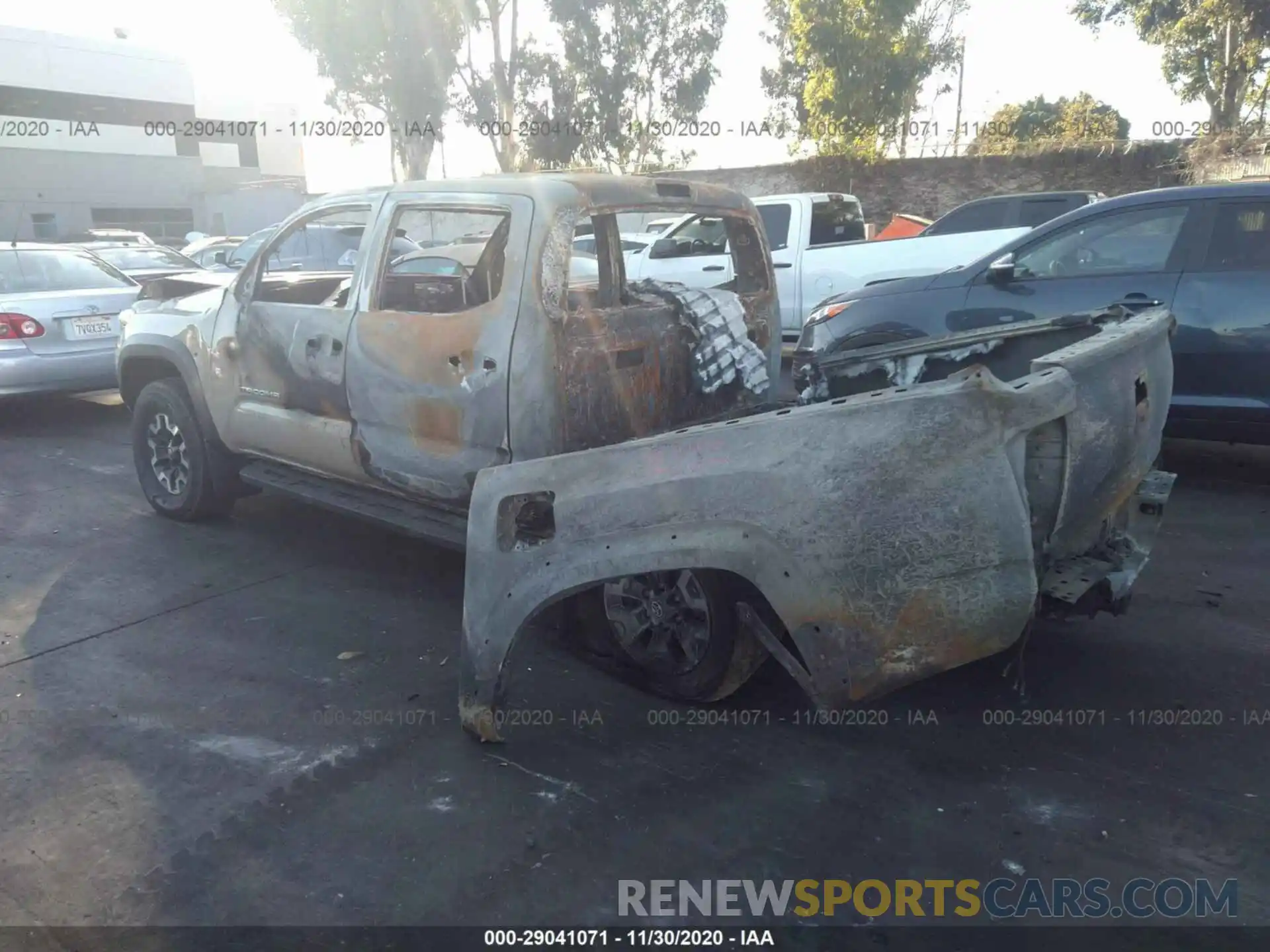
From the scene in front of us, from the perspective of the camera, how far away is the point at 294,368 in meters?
4.88

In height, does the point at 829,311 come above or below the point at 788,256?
below

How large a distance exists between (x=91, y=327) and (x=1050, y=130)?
1102 inches

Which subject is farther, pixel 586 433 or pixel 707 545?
pixel 586 433

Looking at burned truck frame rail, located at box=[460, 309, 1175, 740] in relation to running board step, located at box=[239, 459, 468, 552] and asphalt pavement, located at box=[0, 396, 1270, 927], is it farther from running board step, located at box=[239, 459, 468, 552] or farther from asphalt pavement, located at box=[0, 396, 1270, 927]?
running board step, located at box=[239, 459, 468, 552]

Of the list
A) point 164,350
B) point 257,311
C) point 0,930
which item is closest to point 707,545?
point 0,930

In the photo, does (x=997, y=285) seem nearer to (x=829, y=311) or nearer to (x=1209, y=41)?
(x=829, y=311)

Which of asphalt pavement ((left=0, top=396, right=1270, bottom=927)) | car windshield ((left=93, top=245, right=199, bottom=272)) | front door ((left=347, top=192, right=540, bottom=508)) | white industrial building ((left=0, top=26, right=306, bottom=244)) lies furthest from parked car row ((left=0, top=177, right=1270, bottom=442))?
white industrial building ((left=0, top=26, right=306, bottom=244))

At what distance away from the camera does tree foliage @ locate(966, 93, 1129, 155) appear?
20.6 metres

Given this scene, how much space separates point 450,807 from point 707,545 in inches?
44.9

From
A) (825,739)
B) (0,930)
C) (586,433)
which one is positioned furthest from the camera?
(586,433)

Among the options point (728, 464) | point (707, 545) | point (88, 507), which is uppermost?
point (728, 464)

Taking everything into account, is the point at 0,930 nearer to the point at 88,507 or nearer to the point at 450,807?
the point at 450,807

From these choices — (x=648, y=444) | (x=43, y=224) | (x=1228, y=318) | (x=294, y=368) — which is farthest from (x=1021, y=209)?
(x=43, y=224)

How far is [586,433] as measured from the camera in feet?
13.3
